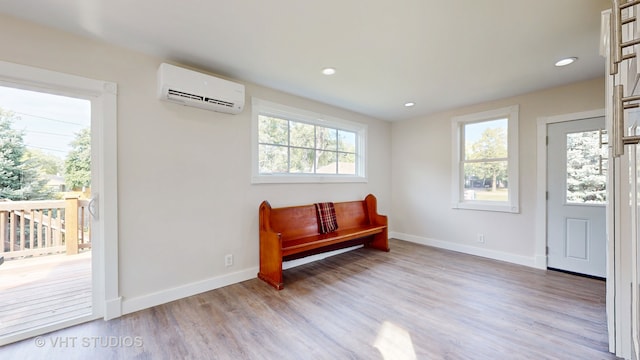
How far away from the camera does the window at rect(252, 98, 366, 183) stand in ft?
10.9

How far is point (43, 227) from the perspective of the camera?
2109 mm

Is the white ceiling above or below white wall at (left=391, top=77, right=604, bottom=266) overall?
above

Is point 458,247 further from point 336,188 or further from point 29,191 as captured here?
point 29,191

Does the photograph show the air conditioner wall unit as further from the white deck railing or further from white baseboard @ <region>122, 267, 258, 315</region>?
white baseboard @ <region>122, 267, 258, 315</region>

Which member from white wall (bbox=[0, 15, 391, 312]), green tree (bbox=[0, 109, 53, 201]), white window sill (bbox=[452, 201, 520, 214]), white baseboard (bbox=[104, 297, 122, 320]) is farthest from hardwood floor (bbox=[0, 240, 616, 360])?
green tree (bbox=[0, 109, 53, 201])

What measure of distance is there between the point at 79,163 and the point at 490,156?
4933 millimetres

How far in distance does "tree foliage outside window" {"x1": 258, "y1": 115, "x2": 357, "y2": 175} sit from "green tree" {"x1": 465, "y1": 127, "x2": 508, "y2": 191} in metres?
1.86

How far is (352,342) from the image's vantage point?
1925 mm

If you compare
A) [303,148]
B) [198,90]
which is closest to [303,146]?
[303,148]

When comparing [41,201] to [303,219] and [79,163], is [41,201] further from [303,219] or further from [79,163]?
[303,219]

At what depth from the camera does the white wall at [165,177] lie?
2.12m

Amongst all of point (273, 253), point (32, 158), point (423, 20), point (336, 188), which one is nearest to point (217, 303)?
point (273, 253)

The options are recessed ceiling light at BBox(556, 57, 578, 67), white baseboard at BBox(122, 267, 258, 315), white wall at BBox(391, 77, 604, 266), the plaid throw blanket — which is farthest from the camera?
the plaid throw blanket

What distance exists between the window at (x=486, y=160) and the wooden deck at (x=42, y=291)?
15.7ft
